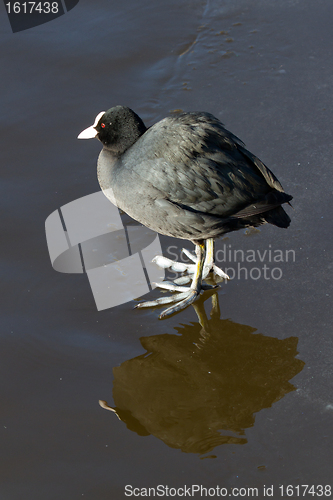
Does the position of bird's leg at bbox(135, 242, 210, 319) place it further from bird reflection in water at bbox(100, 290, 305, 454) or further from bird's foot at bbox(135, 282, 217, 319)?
bird reflection in water at bbox(100, 290, 305, 454)

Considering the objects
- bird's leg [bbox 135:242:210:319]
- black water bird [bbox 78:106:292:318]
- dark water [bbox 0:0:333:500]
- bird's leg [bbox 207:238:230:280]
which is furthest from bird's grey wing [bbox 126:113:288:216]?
dark water [bbox 0:0:333:500]

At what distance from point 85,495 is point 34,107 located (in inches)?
143

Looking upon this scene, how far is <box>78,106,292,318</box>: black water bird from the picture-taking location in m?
3.21

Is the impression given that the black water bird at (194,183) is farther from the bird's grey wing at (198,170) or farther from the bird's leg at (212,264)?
the bird's leg at (212,264)

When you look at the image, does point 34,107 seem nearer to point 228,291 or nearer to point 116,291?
point 116,291

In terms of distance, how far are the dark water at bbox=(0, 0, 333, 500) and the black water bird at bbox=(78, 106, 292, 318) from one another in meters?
0.46

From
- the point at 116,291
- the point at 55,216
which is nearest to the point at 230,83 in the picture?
the point at 55,216

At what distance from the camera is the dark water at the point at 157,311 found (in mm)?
2688

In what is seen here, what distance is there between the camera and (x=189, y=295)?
3.62m

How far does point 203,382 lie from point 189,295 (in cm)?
73

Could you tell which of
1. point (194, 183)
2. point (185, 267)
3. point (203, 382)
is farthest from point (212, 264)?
point (203, 382)

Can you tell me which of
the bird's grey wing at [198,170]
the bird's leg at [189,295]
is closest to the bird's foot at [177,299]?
the bird's leg at [189,295]

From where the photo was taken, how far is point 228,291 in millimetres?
3619

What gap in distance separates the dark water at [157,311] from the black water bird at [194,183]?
456 millimetres
